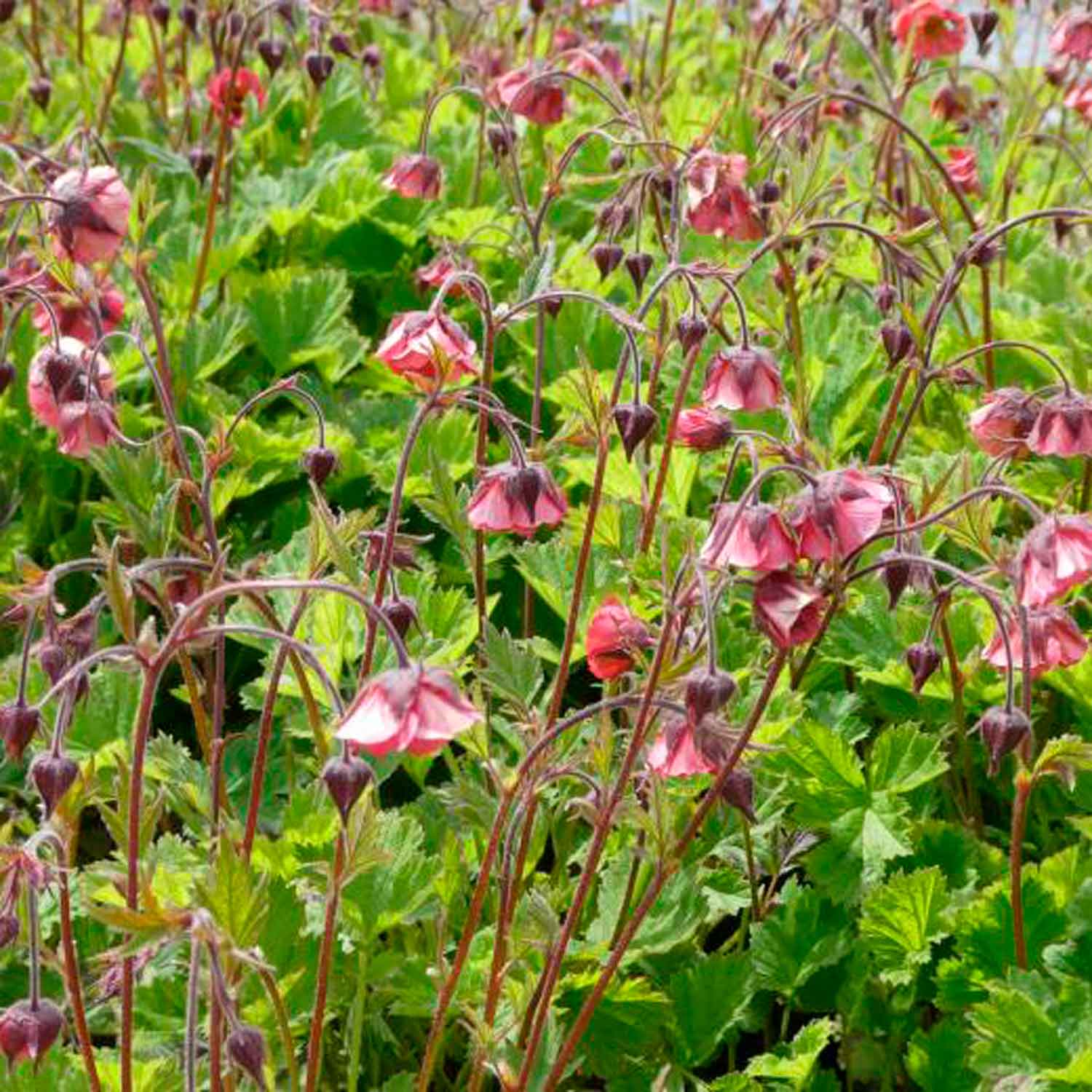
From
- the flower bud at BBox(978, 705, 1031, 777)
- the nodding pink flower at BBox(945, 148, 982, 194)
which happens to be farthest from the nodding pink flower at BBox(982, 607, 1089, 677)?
the nodding pink flower at BBox(945, 148, 982, 194)

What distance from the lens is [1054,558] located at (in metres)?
1.99

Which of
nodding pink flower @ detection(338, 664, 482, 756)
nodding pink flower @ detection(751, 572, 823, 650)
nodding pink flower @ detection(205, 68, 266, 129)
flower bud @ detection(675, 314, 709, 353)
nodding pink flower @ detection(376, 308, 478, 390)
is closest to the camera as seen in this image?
nodding pink flower @ detection(338, 664, 482, 756)

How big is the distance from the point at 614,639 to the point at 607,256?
99cm

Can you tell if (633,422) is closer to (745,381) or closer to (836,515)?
(745,381)

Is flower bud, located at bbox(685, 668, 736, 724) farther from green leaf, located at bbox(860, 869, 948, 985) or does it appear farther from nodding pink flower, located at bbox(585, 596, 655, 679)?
green leaf, located at bbox(860, 869, 948, 985)

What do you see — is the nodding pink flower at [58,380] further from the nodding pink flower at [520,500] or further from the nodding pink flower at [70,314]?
the nodding pink flower at [520,500]

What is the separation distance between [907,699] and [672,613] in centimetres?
102

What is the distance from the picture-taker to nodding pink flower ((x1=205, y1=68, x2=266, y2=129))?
3822 mm

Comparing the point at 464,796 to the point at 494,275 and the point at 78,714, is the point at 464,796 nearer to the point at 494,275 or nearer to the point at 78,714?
the point at 78,714

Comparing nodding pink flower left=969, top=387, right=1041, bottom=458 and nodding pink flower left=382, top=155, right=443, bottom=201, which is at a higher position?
nodding pink flower left=969, top=387, right=1041, bottom=458

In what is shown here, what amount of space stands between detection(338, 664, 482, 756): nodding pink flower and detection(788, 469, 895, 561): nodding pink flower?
0.41m

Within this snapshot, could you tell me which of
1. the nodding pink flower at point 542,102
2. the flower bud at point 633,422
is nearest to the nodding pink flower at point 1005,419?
the flower bud at point 633,422

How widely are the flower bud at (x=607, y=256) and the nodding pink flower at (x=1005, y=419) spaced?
2.46 feet

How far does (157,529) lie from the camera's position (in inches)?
88.0
